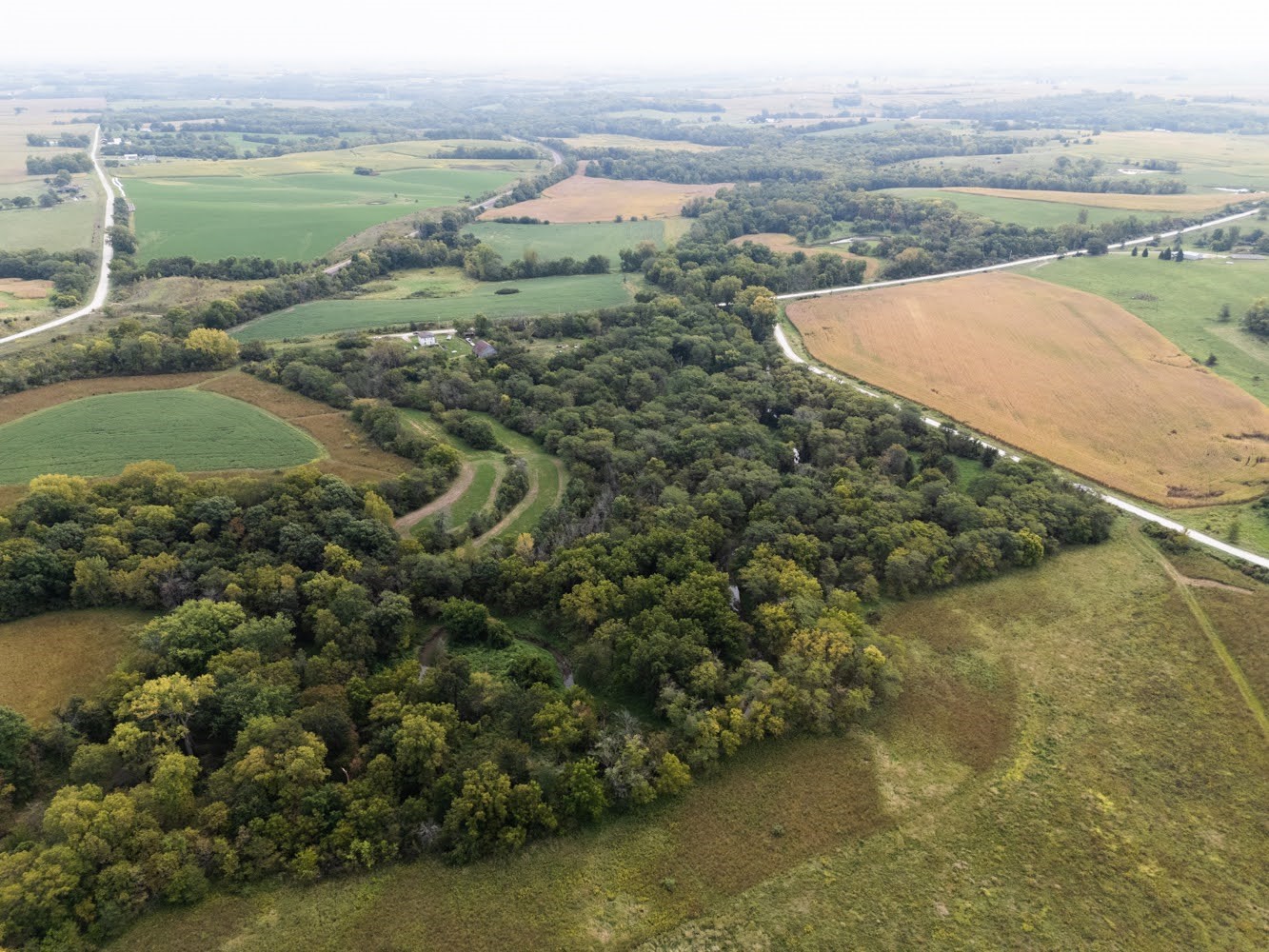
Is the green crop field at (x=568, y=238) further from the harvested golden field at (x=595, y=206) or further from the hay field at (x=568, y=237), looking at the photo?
the harvested golden field at (x=595, y=206)

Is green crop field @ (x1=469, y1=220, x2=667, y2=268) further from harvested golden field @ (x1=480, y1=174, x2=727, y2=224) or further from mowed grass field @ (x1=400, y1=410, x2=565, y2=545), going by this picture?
mowed grass field @ (x1=400, y1=410, x2=565, y2=545)

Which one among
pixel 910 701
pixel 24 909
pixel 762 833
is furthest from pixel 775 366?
pixel 24 909

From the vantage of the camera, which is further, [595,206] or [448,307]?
[595,206]

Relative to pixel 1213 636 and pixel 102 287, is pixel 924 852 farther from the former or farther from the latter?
pixel 102 287

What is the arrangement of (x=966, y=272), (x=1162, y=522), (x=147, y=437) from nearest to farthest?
(x=1162, y=522)
(x=147, y=437)
(x=966, y=272)

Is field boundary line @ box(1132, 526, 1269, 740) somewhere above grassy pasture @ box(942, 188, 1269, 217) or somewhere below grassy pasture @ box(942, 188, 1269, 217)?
below

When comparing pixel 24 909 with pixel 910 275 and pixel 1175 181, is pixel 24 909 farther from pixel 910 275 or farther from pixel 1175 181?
pixel 1175 181

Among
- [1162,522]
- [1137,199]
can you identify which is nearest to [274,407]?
[1162,522]

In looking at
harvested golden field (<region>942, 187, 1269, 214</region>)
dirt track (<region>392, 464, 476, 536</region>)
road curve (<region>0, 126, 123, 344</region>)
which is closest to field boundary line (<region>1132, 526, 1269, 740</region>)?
dirt track (<region>392, 464, 476, 536</region>)
